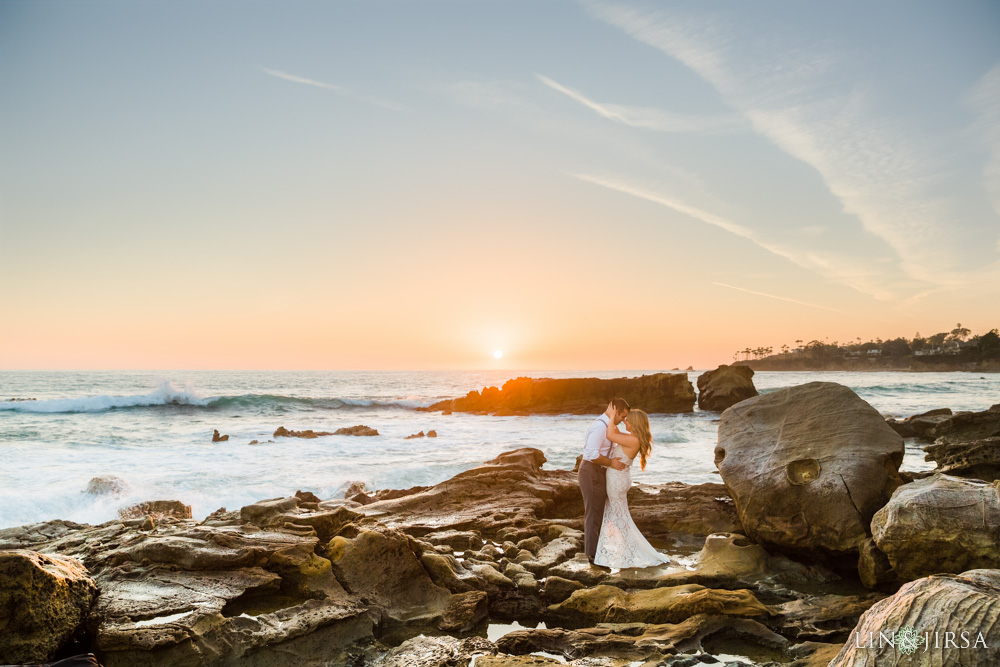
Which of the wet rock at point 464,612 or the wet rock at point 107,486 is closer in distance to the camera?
the wet rock at point 464,612

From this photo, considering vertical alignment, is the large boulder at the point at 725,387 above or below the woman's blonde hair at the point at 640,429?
below

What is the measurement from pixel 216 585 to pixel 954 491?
707 centimetres

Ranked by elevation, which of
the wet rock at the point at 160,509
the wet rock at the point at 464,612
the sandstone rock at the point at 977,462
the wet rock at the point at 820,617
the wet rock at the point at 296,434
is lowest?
the wet rock at the point at 296,434

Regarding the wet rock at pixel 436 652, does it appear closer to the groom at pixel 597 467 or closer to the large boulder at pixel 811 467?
the groom at pixel 597 467

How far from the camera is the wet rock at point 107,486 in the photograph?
12.3 m

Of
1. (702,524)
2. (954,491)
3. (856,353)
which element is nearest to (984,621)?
(954,491)

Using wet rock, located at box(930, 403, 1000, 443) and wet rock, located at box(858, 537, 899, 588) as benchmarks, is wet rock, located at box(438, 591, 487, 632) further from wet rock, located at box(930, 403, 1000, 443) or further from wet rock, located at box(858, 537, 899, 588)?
wet rock, located at box(930, 403, 1000, 443)

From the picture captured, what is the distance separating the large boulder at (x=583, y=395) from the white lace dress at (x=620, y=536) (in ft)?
100

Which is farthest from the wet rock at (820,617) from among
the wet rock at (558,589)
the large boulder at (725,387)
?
the large boulder at (725,387)

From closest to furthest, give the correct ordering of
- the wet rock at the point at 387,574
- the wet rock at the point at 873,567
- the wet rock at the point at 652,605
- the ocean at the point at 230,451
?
the wet rock at the point at 652,605 < the wet rock at the point at 387,574 < the wet rock at the point at 873,567 < the ocean at the point at 230,451

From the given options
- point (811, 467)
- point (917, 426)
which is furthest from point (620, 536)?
point (917, 426)

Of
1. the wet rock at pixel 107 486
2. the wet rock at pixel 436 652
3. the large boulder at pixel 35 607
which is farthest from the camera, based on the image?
the wet rock at pixel 107 486

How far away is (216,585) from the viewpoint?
16.7 ft

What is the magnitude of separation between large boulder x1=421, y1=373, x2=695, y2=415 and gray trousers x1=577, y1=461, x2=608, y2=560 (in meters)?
30.5
